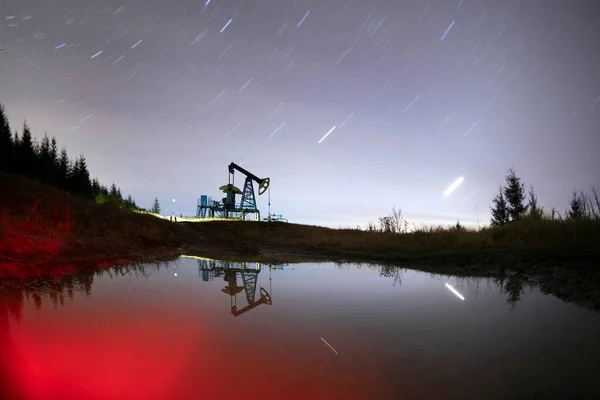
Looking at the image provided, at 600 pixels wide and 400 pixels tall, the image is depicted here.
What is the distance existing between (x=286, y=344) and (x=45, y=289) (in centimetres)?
421

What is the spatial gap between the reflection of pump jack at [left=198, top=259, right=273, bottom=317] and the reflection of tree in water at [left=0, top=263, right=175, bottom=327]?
1.57 meters

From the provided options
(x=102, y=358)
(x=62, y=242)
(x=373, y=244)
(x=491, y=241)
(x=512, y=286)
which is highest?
(x=62, y=242)

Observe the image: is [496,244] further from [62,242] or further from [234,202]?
[234,202]

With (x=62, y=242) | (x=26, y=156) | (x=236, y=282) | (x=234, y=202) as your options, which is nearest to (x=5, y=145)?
(x=26, y=156)

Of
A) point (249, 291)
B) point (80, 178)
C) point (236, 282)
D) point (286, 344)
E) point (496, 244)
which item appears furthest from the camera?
point (80, 178)

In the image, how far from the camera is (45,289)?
185 inches

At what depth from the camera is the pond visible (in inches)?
83.9

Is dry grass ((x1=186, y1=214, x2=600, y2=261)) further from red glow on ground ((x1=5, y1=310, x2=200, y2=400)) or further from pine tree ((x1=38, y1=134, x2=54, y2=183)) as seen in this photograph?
pine tree ((x1=38, y1=134, x2=54, y2=183))

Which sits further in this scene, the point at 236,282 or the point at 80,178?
the point at 80,178

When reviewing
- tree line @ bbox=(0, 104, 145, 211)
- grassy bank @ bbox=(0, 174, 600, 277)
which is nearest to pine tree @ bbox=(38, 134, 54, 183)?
tree line @ bbox=(0, 104, 145, 211)

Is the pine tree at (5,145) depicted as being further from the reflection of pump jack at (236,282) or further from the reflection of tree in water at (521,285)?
the reflection of tree in water at (521,285)

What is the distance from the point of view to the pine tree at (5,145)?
4900 cm

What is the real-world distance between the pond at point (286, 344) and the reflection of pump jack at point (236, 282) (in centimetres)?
6

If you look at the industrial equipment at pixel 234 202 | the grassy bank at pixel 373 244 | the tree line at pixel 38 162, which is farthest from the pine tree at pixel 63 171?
the grassy bank at pixel 373 244
